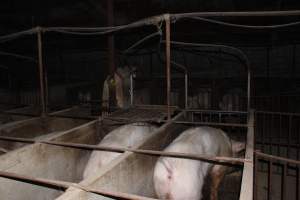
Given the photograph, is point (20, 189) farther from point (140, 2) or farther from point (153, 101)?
point (153, 101)

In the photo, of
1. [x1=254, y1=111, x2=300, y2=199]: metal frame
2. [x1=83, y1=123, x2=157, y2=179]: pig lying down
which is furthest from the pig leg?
[x1=83, y1=123, x2=157, y2=179]: pig lying down

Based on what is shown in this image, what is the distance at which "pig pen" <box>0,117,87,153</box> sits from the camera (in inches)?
147

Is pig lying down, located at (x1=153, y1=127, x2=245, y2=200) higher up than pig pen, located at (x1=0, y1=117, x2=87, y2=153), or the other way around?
pig pen, located at (x1=0, y1=117, x2=87, y2=153)

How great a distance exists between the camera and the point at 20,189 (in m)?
2.77

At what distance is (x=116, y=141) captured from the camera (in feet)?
11.1

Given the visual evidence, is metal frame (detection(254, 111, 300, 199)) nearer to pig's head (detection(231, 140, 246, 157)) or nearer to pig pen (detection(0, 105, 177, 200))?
pig's head (detection(231, 140, 246, 157))

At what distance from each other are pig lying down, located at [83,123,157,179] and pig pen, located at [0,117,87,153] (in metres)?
0.73

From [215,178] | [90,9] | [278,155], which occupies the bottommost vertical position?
[278,155]

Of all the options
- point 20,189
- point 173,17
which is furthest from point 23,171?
point 173,17

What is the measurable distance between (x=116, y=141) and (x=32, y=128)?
51.0 inches

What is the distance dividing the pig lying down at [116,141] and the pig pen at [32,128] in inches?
28.8

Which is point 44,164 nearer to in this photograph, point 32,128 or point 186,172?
point 32,128

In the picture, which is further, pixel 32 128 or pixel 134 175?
pixel 32 128

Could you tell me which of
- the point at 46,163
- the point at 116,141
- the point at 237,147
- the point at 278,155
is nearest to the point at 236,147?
the point at 237,147
